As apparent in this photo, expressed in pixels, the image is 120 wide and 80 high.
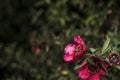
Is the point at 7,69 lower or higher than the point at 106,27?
lower

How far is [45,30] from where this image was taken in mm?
3555

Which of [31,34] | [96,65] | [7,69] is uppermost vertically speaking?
[96,65]

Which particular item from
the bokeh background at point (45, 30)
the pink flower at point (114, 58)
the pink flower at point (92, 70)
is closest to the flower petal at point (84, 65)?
the pink flower at point (92, 70)

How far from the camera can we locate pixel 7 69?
3.76m

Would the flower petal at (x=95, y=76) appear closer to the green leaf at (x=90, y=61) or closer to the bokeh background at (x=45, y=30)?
the green leaf at (x=90, y=61)

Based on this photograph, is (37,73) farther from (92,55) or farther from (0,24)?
(92,55)

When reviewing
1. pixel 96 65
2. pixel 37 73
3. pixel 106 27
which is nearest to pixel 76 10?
pixel 106 27

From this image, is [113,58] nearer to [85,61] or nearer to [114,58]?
[114,58]

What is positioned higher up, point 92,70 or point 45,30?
point 92,70

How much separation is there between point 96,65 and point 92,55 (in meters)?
0.08

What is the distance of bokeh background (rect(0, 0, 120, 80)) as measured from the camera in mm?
3027

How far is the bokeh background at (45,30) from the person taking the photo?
3.03 metres

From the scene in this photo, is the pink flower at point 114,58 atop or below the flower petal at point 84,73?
atop

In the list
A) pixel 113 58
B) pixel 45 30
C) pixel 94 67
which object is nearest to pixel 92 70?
pixel 94 67
